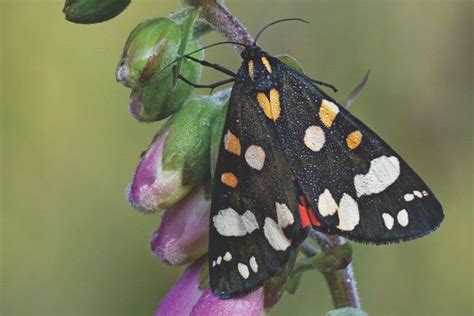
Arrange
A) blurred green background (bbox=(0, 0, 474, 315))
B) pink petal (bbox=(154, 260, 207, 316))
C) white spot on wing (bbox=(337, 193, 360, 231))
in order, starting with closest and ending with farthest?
white spot on wing (bbox=(337, 193, 360, 231)), pink petal (bbox=(154, 260, 207, 316)), blurred green background (bbox=(0, 0, 474, 315))

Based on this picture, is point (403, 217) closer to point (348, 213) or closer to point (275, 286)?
point (348, 213)

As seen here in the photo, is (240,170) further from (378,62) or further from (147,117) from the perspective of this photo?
(378,62)

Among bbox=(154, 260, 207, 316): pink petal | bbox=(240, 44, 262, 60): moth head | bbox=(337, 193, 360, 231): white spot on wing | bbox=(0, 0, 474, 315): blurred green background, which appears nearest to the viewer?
bbox=(337, 193, 360, 231): white spot on wing

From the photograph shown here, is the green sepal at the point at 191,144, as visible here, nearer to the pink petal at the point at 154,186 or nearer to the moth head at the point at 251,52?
the pink petal at the point at 154,186

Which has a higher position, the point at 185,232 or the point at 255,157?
the point at 255,157

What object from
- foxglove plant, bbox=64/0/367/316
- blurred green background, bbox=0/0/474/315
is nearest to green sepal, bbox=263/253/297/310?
foxglove plant, bbox=64/0/367/316

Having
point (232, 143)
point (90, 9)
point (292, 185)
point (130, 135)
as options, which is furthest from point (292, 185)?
point (130, 135)

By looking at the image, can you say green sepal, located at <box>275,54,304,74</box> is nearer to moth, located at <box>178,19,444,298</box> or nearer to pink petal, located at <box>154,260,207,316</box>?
moth, located at <box>178,19,444,298</box>
